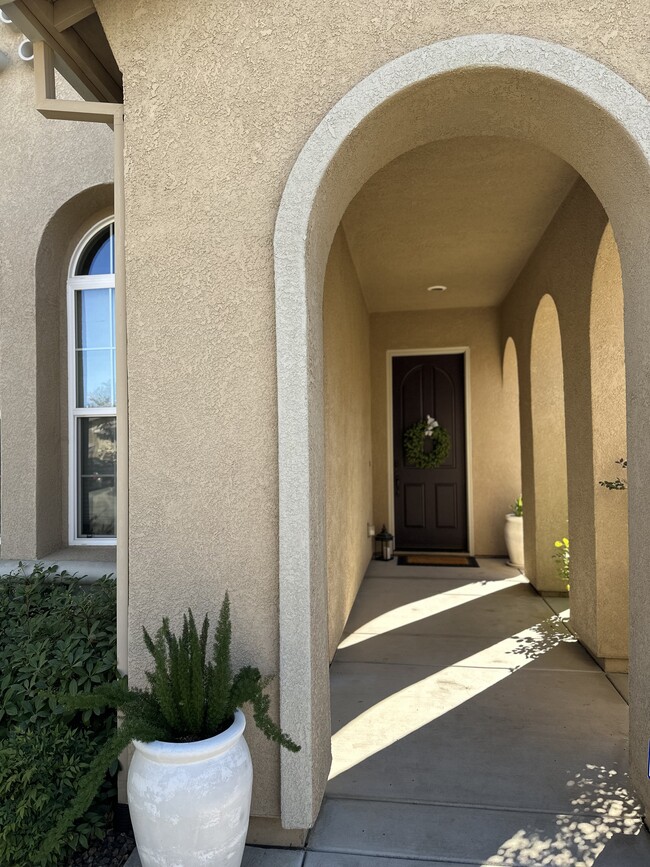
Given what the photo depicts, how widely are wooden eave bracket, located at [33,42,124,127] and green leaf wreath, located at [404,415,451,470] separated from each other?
5513 millimetres

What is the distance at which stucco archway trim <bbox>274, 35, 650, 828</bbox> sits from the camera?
1998 mm

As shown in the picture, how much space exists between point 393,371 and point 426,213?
327 centimetres

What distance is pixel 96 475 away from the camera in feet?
13.1

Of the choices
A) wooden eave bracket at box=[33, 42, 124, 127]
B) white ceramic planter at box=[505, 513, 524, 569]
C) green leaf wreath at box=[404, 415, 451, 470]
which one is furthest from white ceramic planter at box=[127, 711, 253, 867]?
green leaf wreath at box=[404, 415, 451, 470]

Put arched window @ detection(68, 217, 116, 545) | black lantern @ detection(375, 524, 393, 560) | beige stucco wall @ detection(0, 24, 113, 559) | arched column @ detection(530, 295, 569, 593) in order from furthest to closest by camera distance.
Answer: black lantern @ detection(375, 524, 393, 560) < arched column @ detection(530, 295, 569, 593) < arched window @ detection(68, 217, 116, 545) < beige stucco wall @ detection(0, 24, 113, 559)

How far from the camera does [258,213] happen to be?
2.15m

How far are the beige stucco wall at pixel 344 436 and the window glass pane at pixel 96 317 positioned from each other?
4.78 feet

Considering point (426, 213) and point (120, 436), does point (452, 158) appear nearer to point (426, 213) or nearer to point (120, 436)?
point (426, 213)

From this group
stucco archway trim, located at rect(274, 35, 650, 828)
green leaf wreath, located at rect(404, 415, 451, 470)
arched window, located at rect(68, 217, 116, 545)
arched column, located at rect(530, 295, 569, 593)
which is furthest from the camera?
green leaf wreath, located at rect(404, 415, 451, 470)

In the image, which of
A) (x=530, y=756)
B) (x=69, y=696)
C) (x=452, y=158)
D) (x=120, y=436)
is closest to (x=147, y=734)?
(x=69, y=696)

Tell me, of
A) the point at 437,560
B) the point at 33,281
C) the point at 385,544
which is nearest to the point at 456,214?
the point at 33,281

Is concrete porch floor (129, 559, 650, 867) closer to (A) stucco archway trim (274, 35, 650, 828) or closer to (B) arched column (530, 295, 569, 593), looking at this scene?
(A) stucco archway trim (274, 35, 650, 828)

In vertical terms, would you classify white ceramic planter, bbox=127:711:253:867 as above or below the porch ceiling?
below

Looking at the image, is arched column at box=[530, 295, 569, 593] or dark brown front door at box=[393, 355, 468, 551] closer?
arched column at box=[530, 295, 569, 593]
